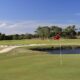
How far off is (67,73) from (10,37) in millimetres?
115886

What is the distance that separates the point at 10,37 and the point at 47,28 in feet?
119

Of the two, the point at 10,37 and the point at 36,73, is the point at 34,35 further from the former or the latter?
the point at 36,73

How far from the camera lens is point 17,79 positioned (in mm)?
13211

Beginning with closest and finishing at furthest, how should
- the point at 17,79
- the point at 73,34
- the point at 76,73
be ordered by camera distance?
the point at 17,79 < the point at 76,73 < the point at 73,34

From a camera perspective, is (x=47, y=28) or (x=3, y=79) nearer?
(x=3, y=79)

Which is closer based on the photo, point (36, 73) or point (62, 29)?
point (36, 73)

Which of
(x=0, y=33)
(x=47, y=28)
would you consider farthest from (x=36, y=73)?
(x=47, y=28)

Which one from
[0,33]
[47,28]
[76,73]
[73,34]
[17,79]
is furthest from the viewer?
[47,28]

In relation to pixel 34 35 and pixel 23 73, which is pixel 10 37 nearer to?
pixel 34 35

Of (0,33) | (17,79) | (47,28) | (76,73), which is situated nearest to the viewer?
(17,79)

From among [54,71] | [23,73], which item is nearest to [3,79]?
[23,73]

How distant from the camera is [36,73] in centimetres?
1470

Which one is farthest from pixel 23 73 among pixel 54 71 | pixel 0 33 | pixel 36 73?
pixel 0 33

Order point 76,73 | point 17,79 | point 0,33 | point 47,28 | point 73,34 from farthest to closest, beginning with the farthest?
point 47,28 < point 73,34 < point 0,33 < point 76,73 < point 17,79
